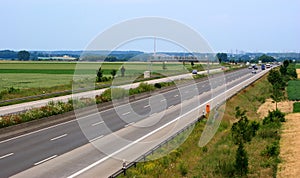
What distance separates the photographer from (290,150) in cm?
2255

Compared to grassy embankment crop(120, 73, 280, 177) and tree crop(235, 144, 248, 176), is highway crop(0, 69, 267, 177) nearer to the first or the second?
grassy embankment crop(120, 73, 280, 177)

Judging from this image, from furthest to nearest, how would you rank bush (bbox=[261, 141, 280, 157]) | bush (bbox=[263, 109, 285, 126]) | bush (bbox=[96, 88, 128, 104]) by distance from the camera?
bush (bbox=[96, 88, 128, 104])
bush (bbox=[263, 109, 285, 126])
bush (bbox=[261, 141, 280, 157])

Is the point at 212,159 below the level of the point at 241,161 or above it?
below

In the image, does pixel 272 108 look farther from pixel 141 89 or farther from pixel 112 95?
pixel 112 95

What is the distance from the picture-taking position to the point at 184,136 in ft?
74.0

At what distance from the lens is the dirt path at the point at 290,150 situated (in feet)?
60.3

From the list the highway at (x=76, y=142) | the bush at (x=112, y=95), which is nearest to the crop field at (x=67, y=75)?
the bush at (x=112, y=95)

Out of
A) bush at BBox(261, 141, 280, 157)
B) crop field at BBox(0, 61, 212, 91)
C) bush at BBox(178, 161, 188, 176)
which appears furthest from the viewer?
crop field at BBox(0, 61, 212, 91)

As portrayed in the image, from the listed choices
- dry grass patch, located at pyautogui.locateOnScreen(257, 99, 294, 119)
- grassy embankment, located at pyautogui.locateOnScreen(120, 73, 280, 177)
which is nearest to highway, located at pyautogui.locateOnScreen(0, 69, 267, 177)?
grassy embankment, located at pyautogui.locateOnScreen(120, 73, 280, 177)

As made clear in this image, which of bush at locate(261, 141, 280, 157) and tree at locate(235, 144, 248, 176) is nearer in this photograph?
tree at locate(235, 144, 248, 176)

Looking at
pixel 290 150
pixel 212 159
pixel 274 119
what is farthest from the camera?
pixel 274 119

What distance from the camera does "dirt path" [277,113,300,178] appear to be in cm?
1837

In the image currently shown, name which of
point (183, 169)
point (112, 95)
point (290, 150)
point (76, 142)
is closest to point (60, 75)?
point (112, 95)

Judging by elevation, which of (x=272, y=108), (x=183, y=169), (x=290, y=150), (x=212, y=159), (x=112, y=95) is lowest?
(x=272, y=108)
